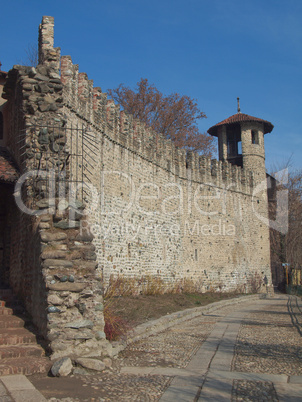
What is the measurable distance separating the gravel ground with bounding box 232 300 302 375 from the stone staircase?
8.27ft

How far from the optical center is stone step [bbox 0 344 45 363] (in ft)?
18.6

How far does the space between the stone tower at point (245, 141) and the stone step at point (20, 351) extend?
2053 centimetres

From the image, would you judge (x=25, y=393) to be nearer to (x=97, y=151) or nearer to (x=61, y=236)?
(x=61, y=236)

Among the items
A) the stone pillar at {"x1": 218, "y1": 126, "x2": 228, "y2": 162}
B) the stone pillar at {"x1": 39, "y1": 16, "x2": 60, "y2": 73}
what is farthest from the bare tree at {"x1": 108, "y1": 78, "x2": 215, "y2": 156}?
A: the stone pillar at {"x1": 39, "y1": 16, "x2": 60, "y2": 73}

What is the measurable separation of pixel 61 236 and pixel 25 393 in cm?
252

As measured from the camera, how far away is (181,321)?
1038 cm

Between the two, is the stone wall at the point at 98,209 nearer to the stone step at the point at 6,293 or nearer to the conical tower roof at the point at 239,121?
the stone step at the point at 6,293

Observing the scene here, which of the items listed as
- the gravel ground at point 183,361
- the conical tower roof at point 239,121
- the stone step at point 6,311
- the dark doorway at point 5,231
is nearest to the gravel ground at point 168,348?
the gravel ground at point 183,361

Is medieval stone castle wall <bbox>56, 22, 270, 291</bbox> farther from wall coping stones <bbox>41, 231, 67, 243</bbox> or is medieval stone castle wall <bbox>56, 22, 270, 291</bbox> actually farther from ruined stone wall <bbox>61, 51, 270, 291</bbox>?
wall coping stones <bbox>41, 231, 67, 243</bbox>

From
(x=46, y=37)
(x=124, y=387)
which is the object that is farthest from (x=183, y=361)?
(x=46, y=37)

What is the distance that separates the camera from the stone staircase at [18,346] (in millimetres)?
5297

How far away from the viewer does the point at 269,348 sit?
6949mm

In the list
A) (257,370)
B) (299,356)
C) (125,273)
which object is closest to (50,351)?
(257,370)

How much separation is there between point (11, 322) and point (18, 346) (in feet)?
2.90
